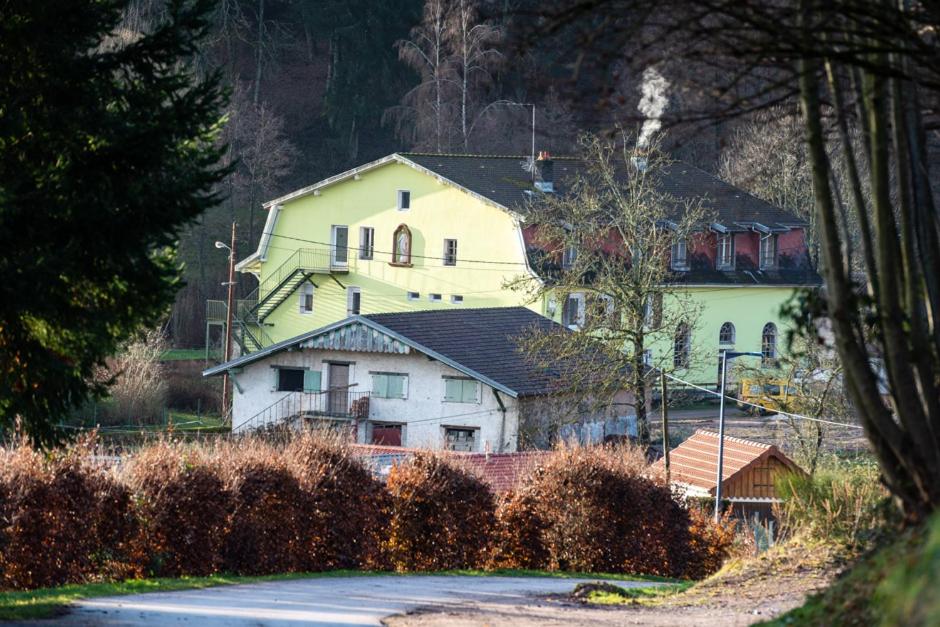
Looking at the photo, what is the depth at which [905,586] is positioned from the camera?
12.6 feet

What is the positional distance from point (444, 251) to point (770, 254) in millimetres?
14017

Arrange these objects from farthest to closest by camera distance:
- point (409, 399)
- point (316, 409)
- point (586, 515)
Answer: point (316, 409) → point (409, 399) → point (586, 515)

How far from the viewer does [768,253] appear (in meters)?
54.3

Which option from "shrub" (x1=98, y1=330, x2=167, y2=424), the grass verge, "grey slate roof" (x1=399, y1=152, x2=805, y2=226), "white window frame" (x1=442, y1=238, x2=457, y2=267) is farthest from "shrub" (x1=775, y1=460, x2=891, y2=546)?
"white window frame" (x1=442, y1=238, x2=457, y2=267)

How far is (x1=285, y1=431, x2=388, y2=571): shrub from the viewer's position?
19.1m

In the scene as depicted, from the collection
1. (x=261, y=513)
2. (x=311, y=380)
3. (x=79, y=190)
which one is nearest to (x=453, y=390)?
(x=311, y=380)

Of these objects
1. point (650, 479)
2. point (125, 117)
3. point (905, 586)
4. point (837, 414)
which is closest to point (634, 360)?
point (837, 414)

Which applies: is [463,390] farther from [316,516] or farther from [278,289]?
[278,289]

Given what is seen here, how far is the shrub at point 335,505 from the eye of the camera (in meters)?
19.1

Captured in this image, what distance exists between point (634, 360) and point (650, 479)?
536 inches

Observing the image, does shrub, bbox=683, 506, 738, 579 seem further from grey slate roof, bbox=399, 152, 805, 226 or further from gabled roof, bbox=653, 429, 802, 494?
grey slate roof, bbox=399, 152, 805, 226

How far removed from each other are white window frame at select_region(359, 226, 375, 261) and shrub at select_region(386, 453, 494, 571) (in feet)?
112

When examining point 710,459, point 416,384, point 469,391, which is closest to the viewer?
point 710,459

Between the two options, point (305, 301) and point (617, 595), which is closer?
point (617, 595)
